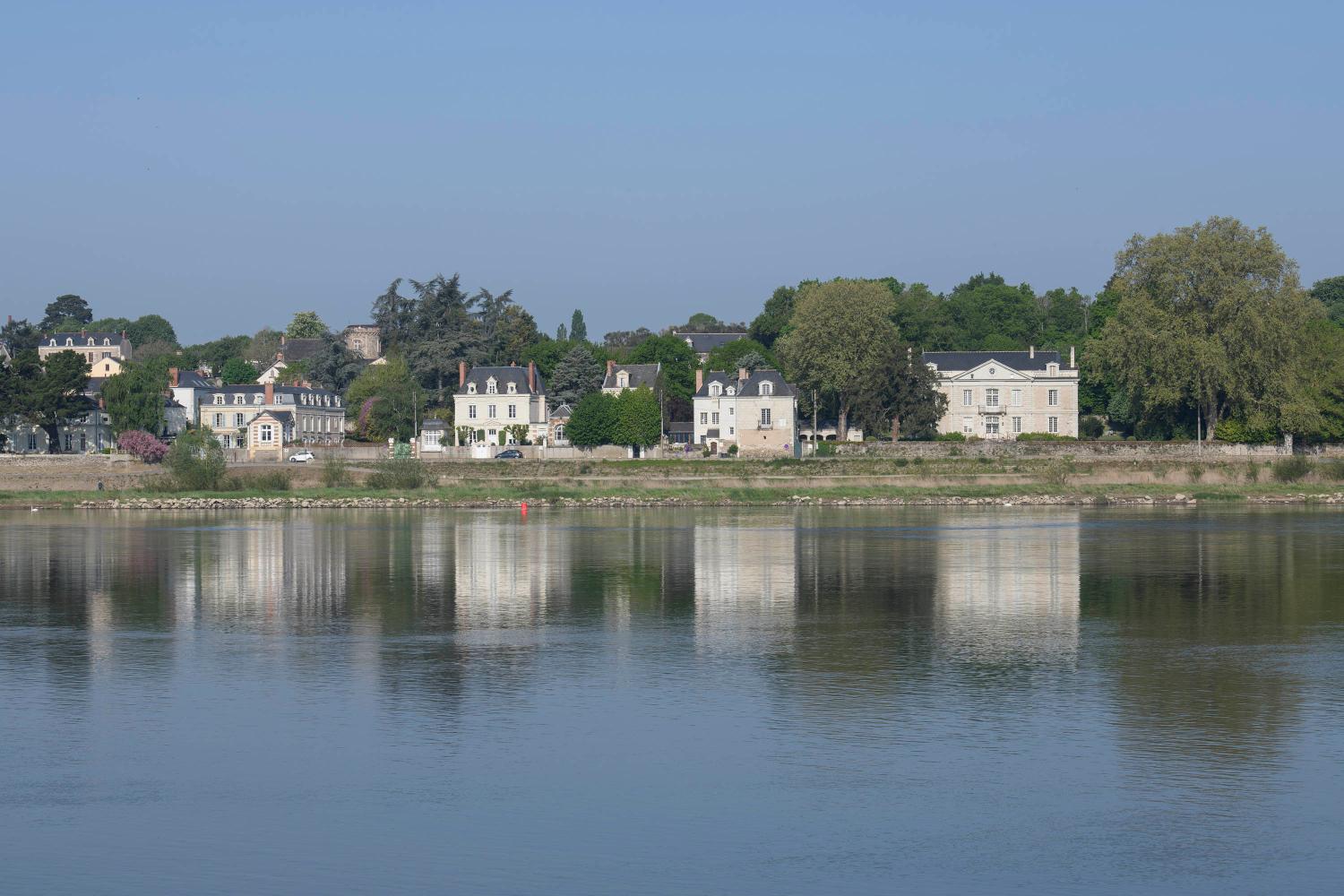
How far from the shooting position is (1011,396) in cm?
9638

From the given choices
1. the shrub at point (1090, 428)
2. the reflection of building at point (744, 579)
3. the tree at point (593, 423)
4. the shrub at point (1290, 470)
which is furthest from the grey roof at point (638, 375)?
the reflection of building at point (744, 579)

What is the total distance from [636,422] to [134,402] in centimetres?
3102

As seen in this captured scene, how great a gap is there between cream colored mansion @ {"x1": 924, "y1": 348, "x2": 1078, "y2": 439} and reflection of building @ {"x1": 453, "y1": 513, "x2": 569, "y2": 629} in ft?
154

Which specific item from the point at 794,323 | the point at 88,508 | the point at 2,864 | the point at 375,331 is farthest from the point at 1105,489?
the point at 375,331

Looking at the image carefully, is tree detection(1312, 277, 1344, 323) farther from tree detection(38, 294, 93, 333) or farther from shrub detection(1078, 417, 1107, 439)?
tree detection(38, 294, 93, 333)

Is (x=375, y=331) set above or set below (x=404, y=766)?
above

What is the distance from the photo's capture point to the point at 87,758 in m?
18.4

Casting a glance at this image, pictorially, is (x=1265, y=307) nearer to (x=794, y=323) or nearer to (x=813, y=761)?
(x=794, y=323)

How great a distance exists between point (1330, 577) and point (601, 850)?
27.6 meters

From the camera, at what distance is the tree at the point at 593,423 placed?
90.6m

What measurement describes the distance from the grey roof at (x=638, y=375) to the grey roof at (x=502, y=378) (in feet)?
20.3

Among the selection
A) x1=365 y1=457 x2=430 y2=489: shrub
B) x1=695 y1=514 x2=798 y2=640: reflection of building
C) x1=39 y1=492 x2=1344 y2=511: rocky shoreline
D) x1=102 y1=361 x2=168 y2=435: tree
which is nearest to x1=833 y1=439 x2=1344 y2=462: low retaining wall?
x1=39 y1=492 x2=1344 y2=511: rocky shoreline

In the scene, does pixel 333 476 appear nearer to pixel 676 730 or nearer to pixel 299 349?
pixel 676 730

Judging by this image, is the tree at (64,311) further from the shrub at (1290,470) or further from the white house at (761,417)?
the shrub at (1290,470)
